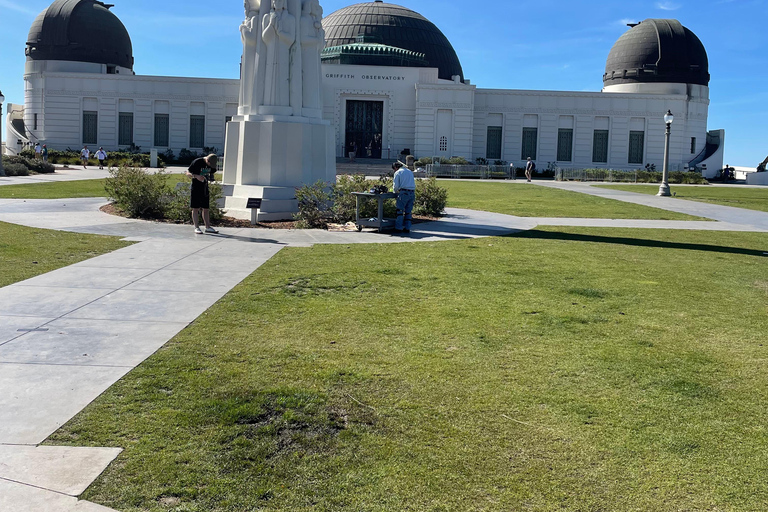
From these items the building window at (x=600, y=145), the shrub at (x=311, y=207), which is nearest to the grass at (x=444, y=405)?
the shrub at (x=311, y=207)

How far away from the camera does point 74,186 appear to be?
2598 centimetres

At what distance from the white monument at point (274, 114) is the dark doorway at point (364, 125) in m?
43.2

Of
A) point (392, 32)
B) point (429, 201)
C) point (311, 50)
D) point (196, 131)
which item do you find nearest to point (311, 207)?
point (429, 201)

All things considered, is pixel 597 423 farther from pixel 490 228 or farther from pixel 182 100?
pixel 182 100

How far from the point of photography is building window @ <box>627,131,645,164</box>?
202 ft

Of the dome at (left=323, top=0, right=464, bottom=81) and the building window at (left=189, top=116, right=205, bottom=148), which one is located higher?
the dome at (left=323, top=0, right=464, bottom=81)

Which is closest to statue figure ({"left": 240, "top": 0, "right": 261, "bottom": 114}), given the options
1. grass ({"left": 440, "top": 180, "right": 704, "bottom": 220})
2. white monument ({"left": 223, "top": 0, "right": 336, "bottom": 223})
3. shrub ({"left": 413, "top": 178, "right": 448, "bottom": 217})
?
white monument ({"left": 223, "top": 0, "right": 336, "bottom": 223})

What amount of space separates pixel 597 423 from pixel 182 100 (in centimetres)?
6014

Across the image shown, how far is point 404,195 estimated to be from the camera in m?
14.2

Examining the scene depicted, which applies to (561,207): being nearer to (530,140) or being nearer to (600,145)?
(530,140)

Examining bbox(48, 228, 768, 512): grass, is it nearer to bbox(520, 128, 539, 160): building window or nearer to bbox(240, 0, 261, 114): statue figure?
A: bbox(240, 0, 261, 114): statue figure

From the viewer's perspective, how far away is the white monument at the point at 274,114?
16109 mm

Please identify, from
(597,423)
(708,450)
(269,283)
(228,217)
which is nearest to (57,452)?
(597,423)

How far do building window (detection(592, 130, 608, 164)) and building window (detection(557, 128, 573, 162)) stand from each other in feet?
6.51
